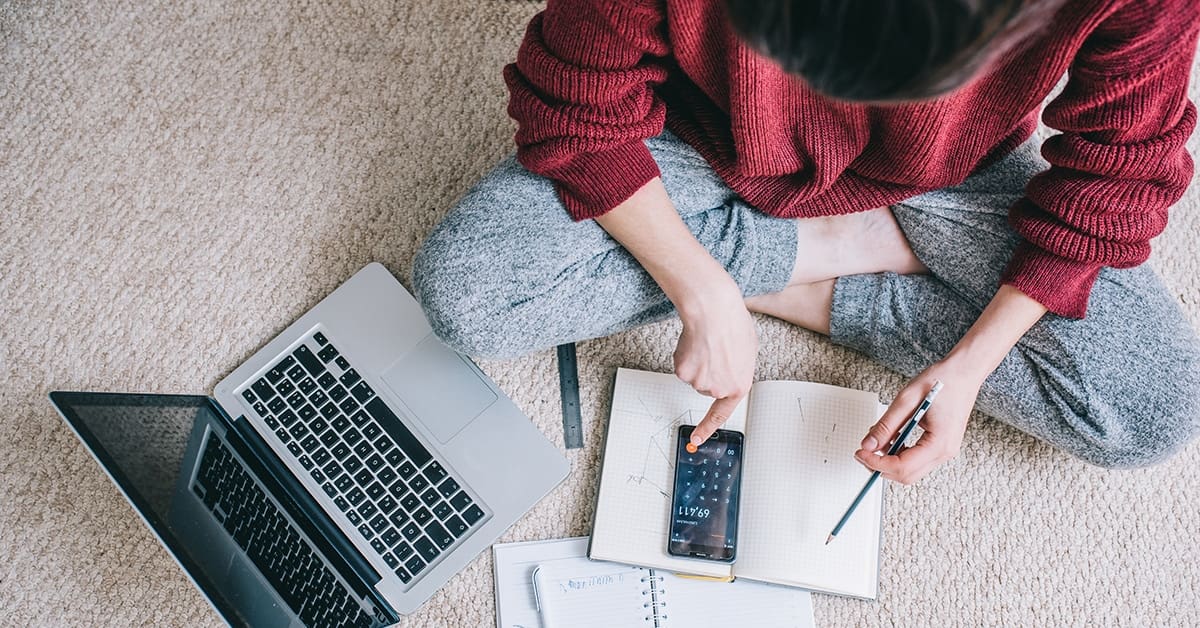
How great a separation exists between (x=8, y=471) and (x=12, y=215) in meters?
0.31

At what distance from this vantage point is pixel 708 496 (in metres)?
0.92

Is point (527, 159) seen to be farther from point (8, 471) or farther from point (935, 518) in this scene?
point (8, 471)

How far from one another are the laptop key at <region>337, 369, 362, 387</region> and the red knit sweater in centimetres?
31

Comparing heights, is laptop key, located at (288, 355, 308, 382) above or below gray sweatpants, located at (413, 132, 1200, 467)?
above

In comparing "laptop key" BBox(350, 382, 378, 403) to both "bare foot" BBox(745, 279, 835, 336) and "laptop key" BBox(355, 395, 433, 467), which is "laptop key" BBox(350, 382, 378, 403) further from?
"bare foot" BBox(745, 279, 835, 336)

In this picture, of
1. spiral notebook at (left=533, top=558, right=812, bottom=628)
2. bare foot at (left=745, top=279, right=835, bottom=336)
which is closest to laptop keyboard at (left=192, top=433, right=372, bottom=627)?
spiral notebook at (left=533, top=558, right=812, bottom=628)

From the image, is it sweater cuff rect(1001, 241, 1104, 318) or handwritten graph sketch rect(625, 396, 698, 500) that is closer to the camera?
sweater cuff rect(1001, 241, 1104, 318)

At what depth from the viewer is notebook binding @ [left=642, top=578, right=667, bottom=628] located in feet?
3.00

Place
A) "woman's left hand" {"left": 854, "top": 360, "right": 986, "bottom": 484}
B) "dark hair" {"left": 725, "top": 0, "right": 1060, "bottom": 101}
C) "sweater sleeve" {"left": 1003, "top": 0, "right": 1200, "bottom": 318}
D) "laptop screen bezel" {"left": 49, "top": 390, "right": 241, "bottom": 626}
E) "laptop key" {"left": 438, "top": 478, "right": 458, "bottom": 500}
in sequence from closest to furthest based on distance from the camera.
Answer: "dark hair" {"left": 725, "top": 0, "right": 1060, "bottom": 101}
"sweater sleeve" {"left": 1003, "top": 0, "right": 1200, "bottom": 318}
"laptop screen bezel" {"left": 49, "top": 390, "right": 241, "bottom": 626}
"woman's left hand" {"left": 854, "top": 360, "right": 986, "bottom": 484}
"laptop key" {"left": 438, "top": 478, "right": 458, "bottom": 500}

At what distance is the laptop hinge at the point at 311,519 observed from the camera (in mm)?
840

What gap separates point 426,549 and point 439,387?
0.56 ft

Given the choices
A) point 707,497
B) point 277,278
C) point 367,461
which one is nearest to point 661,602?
point 707,497

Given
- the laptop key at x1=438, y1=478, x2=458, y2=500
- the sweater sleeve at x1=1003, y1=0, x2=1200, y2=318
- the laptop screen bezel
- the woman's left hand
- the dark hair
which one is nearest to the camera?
the dark hair

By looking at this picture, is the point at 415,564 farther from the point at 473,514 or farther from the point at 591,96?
the point at 591,96
